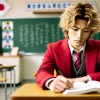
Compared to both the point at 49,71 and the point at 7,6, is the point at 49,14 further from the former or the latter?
the point at 49,71

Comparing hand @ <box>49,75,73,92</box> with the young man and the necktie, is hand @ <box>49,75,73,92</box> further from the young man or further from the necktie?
the necktie

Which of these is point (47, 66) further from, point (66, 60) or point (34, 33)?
point (34, 33)

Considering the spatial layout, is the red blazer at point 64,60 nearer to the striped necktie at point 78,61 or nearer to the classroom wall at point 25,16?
the striped necktie at point 78,61

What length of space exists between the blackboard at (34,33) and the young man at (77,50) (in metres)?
5.08

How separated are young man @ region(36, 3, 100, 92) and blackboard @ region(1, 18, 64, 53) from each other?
5.08m

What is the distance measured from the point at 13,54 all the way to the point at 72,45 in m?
5.01

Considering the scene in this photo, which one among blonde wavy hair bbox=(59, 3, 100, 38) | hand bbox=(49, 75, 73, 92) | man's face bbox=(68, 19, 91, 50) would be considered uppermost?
blonde wavy hair bbox=(59, 3, 100, 38)

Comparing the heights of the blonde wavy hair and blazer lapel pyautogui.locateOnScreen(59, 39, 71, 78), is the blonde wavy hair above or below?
above

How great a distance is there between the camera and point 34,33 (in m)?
6.69

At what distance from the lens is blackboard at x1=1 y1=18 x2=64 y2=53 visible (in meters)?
6.64

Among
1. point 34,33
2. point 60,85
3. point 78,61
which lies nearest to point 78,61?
point 78,61

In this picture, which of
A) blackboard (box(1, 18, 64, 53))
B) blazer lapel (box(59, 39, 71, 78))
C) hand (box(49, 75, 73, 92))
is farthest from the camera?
blackboard (box(1, 18, 64, 53))

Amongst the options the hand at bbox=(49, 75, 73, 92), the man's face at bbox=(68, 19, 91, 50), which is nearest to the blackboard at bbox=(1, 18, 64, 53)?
the man's face at bbox=(68, 19, 91, 50)

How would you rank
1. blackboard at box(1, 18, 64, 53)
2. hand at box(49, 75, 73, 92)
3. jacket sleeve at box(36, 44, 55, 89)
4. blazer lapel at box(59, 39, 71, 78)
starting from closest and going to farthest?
hand at box(49, 75, 73, 92)
jacket sleeve at box(36, 44, 55, 89)
blazer lapel at box(59, 39, 71, 78)
blackboard at box(1, 18, 64, 53)
